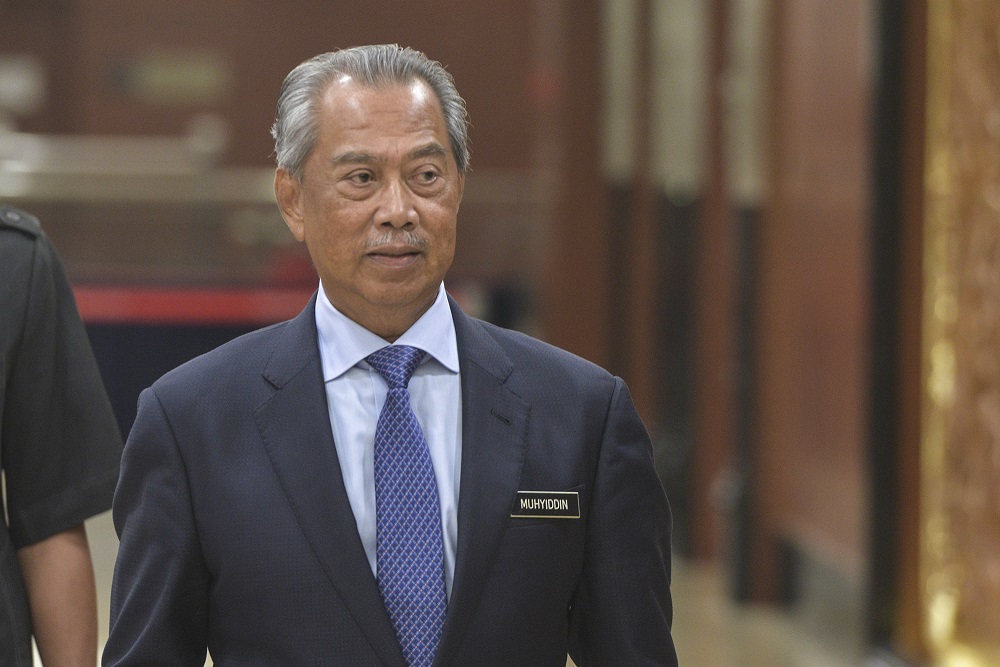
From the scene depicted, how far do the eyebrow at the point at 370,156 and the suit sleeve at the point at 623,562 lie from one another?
36cm

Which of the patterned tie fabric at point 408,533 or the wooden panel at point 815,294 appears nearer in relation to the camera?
the patterned tie fabric at point 408,533

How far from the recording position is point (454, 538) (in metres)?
1.77

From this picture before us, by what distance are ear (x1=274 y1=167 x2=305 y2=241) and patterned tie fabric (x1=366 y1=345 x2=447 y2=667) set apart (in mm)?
242

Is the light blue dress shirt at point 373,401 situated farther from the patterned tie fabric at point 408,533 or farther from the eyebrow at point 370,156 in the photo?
the eyebrow at point 370,156

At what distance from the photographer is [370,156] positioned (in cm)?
175

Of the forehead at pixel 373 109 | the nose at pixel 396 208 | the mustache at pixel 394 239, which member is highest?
the forehead at pixel 373 109

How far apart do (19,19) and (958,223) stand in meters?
4.90

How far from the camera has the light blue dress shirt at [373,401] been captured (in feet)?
5.81

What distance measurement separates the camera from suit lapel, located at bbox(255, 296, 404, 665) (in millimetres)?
1699

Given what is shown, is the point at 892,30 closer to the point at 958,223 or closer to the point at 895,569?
the point at 958,223

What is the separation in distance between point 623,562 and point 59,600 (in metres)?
0.77

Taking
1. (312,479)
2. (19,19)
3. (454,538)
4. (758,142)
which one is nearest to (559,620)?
(454,538)

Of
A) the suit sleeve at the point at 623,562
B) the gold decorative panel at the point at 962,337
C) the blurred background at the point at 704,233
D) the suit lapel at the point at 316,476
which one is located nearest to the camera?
the suit lapel at the point at 316,476

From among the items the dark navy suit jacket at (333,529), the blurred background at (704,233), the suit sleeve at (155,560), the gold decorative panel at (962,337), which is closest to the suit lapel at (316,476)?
the dark navy suit jacket at (333,529)
